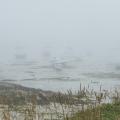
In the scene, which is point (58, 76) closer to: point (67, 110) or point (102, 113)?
point (102, 113)

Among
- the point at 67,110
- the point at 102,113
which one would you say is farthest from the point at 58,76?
the point at 67,110

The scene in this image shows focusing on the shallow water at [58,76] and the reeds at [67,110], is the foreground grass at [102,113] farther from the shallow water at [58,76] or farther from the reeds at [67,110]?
the shallow water at [58,76]

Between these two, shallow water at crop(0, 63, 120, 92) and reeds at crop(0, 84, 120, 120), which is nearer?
reeds at crop(0, 84, 120, 120)

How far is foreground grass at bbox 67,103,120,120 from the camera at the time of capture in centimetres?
962

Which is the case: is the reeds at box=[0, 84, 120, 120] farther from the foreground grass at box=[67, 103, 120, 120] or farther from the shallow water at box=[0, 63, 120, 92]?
the shallow water at box=[0, 63, 120, 92]

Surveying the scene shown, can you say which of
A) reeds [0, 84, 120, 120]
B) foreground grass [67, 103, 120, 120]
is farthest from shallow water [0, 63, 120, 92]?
reeds [0, 84, 120, 120]

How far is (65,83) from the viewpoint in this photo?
65.0ft

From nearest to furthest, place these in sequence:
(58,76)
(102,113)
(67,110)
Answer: (67,110) → (102,113) → (58,76)

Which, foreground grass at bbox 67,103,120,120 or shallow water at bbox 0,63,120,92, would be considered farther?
shallow water at bbox 0,63,120,92

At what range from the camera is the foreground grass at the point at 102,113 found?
9.62 metres

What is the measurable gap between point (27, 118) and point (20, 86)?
348 inches

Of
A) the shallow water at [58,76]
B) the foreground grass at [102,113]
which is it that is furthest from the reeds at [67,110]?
the shallow water at [58,76]

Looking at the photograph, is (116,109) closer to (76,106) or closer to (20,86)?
(76,106)

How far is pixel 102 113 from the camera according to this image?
11898mm
